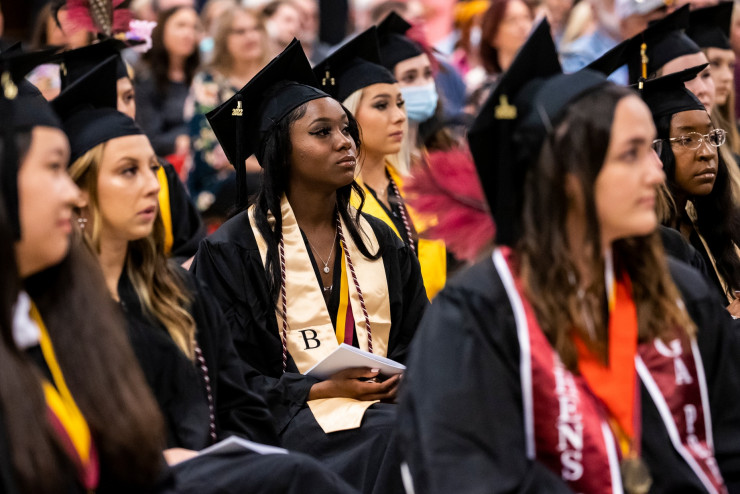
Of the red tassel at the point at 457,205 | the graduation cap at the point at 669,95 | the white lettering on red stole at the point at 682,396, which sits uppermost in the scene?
the red tassel at the point at 457,205

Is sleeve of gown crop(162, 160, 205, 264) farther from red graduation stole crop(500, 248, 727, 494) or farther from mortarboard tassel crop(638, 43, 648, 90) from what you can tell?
red graduation stole crop(500, 248, 727, 494)

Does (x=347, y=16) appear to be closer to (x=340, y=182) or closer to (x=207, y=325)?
(x=340, y=182)

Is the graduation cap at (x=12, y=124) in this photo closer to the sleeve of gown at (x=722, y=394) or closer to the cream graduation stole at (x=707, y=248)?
the sleeve of gown at (x=722, y=394)

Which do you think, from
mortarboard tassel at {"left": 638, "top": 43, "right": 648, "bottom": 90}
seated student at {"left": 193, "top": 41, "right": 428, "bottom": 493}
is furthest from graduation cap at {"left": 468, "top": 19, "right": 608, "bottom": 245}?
mortarboard tassel at {"left": 638, "top": 43, "right": 648, "bottom": 90}

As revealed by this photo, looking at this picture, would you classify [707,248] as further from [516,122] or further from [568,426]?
[568,426]

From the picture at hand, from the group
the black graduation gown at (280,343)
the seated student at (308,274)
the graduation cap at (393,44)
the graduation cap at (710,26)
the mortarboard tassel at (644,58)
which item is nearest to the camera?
the black graduation gown at (280,343)

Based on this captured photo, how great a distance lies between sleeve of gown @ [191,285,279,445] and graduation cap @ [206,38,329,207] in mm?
1086

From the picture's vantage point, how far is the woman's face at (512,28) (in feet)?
25.3

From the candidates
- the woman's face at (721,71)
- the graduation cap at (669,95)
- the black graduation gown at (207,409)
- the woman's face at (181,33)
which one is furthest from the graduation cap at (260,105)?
the woman's face at (181,33)

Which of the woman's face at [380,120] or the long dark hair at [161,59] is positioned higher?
the long dark hair at [161,59]

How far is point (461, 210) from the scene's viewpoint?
9.40 ft

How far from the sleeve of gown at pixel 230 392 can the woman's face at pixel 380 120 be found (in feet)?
6.65

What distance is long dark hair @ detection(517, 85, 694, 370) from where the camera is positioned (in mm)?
2553

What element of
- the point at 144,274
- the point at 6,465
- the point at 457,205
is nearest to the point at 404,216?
the point at 144,274
